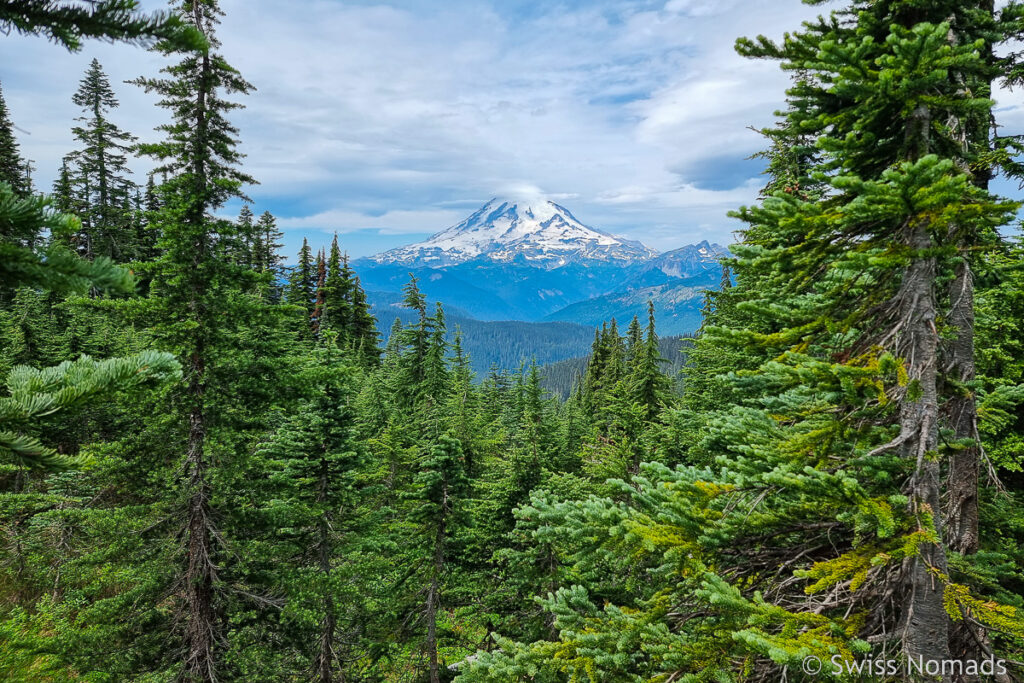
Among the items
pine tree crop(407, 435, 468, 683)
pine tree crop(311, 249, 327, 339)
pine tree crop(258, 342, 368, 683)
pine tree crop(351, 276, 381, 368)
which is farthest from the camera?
Result: pine tree crop(351, 276, 381, 368)

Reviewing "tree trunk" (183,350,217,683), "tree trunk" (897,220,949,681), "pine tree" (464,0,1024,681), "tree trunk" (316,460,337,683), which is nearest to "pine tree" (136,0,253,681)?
"tree trunk" (183,350,217,683)

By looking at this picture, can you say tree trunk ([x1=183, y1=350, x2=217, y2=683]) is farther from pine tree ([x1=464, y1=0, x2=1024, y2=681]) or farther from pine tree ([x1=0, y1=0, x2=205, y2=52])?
pine tree ([x1=0, y1=0, x2=205, y2=52])

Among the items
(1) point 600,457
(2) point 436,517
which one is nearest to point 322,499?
(2) point 436,517

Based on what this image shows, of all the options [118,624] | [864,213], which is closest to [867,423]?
[864,213]

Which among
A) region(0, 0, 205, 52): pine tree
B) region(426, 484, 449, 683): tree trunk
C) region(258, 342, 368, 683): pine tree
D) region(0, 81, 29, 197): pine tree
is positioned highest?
region(0, 81, 29, 197): pine tree

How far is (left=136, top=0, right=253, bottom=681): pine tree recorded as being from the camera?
10.1 metres

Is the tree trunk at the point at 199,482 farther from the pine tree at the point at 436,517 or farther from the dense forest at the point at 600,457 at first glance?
the pine tree at the point at 436,517

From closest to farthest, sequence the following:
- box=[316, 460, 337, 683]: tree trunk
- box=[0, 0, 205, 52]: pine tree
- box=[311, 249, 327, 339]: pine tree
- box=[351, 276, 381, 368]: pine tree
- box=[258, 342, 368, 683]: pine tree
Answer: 1. box=[0, 0, 205, 52]: pine tree
2. box=[258, 342, 368, 683]: pine tree
3. box=[316, 460, 337, 683]: tree trunk
4. box=[311, 249, 327, 339]: pine tree
5. box=[351, 276, 381, 368]: pine tree

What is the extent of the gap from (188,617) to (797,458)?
41.0ft

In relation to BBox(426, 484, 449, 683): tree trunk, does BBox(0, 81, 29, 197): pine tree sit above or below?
above

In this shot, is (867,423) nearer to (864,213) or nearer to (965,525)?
(864,213)

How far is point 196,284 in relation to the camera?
10453mm

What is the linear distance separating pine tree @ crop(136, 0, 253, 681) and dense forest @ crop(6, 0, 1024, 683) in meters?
0.07

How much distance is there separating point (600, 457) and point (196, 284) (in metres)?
12.5
